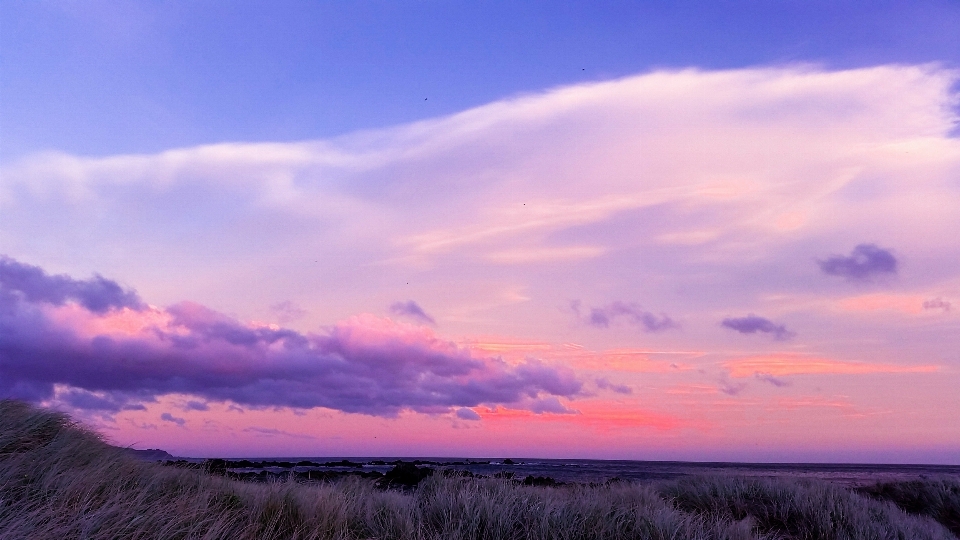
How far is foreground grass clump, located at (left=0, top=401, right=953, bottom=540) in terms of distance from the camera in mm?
7141

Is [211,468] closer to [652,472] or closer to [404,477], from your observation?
[404,477]

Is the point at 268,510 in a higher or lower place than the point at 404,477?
lower

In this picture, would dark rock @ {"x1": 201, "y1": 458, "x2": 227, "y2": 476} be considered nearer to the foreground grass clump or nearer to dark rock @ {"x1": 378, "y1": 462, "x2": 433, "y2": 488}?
the foreground grass clump

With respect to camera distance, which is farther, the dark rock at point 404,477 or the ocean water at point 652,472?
the ocean water at point 652,472

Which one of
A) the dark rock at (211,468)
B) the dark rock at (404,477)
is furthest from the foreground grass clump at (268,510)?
the dark rock at (404,477)

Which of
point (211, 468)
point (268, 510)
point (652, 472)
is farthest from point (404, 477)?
point (652, 472)

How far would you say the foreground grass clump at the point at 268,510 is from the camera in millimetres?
7141

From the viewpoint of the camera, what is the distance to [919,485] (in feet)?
74.4

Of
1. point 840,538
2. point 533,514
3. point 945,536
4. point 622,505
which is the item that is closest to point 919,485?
point 945,536

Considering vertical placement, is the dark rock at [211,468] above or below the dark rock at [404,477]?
above

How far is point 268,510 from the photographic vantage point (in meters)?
9.56

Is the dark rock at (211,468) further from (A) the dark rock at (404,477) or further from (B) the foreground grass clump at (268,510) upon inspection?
(A) the dark rock at (404,477)

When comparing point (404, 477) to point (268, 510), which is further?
point (404, 477)

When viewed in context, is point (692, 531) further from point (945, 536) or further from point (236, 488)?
point (945, 536)
